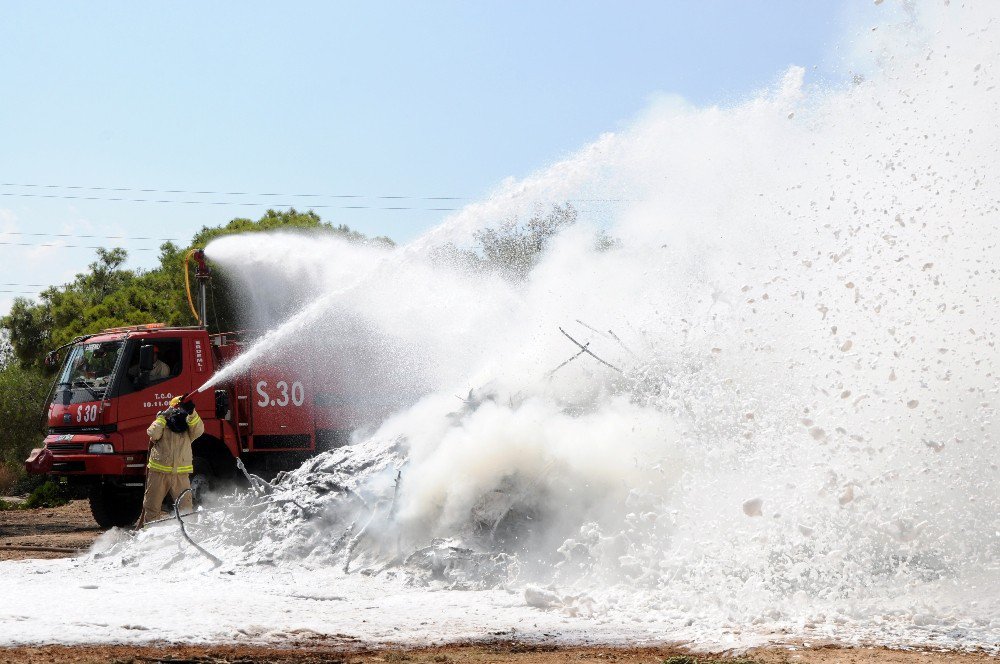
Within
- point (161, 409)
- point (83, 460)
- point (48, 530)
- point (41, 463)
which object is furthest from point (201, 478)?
point (48, 530)

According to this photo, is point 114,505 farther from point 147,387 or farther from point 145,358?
point 145,358

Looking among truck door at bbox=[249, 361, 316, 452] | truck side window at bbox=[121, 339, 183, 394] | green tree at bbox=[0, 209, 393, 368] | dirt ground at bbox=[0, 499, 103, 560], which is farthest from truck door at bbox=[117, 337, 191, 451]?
green tree at bbox=[0, 209, 393, 368]

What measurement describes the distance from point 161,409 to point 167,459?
4.81 feet

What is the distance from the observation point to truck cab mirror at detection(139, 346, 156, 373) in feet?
39.0

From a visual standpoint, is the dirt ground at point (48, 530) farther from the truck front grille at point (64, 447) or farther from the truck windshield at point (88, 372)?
the truck windshield at point (88, 372)

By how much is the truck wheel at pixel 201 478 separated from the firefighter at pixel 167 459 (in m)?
1.17

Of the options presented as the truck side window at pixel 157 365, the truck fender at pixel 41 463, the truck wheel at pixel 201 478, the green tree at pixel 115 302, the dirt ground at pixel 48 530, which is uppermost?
the green tree at pixel 115 302

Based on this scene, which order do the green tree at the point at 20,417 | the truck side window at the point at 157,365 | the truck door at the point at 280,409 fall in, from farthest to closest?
the green tree at the point at 20,417, the truck door at the point at 280,409, the truck side window at the point at 157,365

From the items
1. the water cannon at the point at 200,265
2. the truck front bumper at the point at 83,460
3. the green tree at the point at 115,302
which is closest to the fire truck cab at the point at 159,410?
the truck front bumper at the point at 83,460

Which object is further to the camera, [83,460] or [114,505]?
[114,505]

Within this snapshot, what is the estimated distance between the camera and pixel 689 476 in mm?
7641

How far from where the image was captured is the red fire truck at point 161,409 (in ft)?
39.0

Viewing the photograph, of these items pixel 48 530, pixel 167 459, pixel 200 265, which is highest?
pixel 200 265

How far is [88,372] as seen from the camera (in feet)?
39.9
